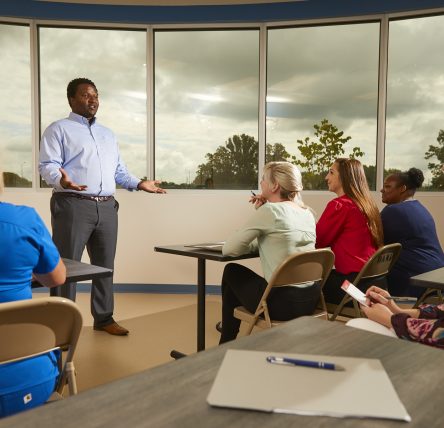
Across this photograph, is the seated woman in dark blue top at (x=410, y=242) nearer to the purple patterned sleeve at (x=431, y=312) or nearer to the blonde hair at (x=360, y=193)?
the blonde hair at (x=360, y=193)

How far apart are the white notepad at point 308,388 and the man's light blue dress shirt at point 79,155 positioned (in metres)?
2.82

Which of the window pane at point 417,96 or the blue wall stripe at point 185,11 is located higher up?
the blue wall stripe at point 185,11

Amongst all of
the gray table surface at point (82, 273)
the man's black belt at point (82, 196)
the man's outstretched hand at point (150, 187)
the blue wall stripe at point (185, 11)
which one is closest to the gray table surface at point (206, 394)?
the gray table surface at point (82, 273)

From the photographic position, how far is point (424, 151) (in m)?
4.90

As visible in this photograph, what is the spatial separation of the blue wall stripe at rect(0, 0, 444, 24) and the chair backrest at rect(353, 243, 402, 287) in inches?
116

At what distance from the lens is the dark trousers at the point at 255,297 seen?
2.57 metres

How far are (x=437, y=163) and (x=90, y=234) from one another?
11.1 ft

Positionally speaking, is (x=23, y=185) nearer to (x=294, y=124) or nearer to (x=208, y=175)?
(x=208, y=175)

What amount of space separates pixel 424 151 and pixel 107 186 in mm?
3136

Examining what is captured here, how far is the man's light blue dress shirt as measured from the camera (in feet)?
11.5

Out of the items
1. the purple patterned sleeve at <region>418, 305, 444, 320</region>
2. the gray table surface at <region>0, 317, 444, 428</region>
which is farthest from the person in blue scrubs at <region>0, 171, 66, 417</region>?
the purple patterned sleeve at <region>418, 305, 444, 320</region>

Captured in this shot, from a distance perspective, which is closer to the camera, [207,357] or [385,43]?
[207,357]

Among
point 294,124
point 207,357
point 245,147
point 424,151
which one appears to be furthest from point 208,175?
point 207,357

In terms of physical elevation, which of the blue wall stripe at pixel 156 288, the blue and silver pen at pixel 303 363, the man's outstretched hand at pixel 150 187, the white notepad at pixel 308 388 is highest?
the man's outstretched hand at pixel 150 187
